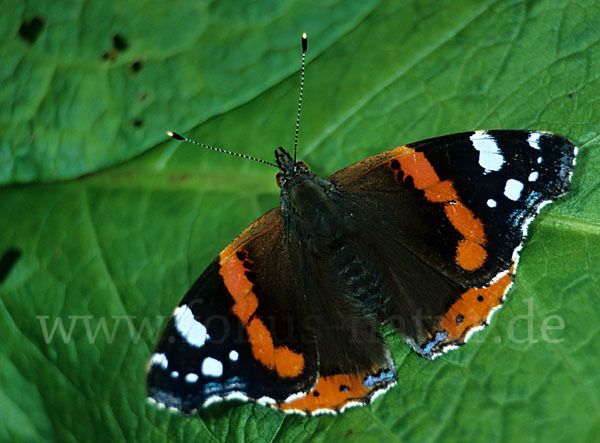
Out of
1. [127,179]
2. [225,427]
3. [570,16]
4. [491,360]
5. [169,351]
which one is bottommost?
[491,360]

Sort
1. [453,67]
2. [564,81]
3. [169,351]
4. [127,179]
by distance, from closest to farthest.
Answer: [169,351] < [564,81] < [453,67] < [127,179]

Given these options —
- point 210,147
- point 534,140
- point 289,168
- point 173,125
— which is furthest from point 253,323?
point 534,140

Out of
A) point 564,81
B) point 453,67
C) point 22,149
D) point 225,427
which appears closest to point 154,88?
point 22,149

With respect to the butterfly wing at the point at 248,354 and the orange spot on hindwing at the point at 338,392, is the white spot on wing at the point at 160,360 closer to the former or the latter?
the butterfly wing at the point at 248,354

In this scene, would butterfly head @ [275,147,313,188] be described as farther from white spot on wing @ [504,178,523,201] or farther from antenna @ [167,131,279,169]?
white spot on wing @ [504,178,523,201]

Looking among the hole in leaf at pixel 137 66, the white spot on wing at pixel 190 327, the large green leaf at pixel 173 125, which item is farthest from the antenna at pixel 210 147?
the white spot on wing at pixel 190 327

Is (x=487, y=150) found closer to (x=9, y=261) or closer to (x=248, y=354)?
(x=248, y=354)

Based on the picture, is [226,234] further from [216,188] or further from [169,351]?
[169,351]
